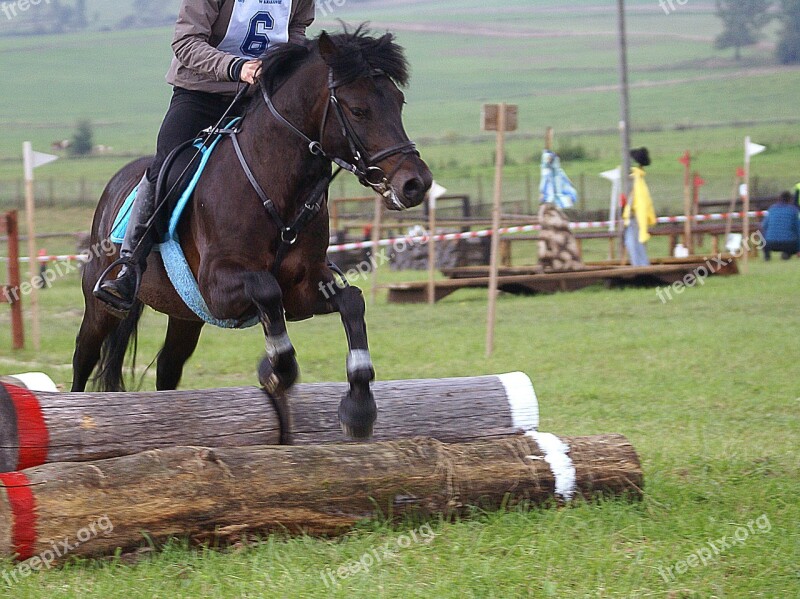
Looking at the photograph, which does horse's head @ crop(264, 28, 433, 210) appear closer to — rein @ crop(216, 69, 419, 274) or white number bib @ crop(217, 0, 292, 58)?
rein @ crop(216, 69, 419, 274)

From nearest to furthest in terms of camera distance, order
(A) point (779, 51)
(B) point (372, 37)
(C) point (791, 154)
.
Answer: (B) point (372, 37), (C) point (791, 154), (A) point (779, 51)

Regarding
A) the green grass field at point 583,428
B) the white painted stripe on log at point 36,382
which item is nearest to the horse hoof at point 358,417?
the green grass field at point 583,428

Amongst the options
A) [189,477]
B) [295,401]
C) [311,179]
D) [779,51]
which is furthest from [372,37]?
[779,51]

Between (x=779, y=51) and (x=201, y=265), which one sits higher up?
(x=779, y=51)

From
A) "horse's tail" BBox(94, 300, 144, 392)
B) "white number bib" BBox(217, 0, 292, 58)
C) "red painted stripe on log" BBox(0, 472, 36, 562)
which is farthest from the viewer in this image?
"horse's tail" BBox(94, 300, 144, 392)

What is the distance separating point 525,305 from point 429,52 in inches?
2921

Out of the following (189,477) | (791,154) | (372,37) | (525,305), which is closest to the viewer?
(189,477)

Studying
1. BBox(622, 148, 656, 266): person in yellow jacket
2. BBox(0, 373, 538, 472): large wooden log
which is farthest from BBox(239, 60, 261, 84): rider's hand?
BBox(622, 148, 656, 266): person in yellow jacket

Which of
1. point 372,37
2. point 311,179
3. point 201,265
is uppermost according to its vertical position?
point 372,37

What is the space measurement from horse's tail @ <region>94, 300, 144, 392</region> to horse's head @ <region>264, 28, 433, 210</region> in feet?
6.65

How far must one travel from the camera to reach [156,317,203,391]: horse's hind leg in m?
6.20

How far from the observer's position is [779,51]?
7731 centimetres

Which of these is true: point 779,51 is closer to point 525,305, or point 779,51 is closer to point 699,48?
point 699,48

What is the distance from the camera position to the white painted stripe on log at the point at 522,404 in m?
5.21
